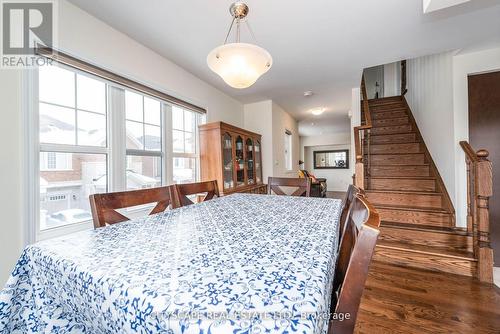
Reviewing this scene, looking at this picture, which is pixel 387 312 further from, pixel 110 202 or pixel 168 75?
pixel 168 75

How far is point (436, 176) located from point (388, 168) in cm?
55

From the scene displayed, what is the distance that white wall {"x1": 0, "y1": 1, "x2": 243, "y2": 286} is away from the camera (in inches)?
53.2

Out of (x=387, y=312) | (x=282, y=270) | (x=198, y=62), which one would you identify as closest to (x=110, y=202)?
(x=282, y=270)

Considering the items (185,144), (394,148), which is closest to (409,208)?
(394,148)

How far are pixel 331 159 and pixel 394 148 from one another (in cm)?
537

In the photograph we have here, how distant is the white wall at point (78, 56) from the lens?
4.44ft

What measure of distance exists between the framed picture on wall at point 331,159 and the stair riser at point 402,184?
5695 millimetres

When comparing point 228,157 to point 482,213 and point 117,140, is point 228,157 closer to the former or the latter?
point 117,140

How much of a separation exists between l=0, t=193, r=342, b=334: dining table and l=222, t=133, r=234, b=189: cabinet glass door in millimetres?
2019

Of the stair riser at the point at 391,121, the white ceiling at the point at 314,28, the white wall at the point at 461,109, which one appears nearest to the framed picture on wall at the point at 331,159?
the stair riser at the point at 391,121

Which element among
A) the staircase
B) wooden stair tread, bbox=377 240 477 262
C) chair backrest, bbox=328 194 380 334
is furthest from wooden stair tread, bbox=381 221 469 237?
chair backrest, bbox=328 194 380 334

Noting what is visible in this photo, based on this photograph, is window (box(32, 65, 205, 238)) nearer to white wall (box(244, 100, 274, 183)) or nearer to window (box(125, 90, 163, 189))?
window (box(125, 90, 163, 189))

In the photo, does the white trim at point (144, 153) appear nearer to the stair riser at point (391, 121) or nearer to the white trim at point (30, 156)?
the white trim at point (30, 156)

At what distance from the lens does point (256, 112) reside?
4.24 metres
